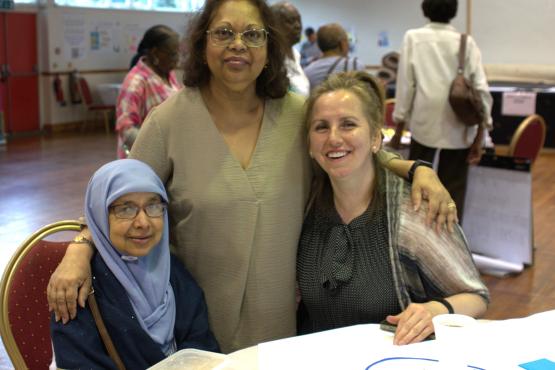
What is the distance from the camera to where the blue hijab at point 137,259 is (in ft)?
6.16

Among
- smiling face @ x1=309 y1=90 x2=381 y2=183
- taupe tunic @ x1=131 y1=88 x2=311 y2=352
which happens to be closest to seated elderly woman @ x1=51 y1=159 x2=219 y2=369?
taupe tunic @ x1=131 y1=88 x2=311 y2=352

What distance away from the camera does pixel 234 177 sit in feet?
6.87

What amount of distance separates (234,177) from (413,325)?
66 cm

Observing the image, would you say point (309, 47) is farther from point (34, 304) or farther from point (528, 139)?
point (34, 304)

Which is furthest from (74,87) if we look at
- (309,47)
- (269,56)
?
(269,56)

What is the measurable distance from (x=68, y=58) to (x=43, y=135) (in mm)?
1353

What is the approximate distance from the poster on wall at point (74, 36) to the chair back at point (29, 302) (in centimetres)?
1053

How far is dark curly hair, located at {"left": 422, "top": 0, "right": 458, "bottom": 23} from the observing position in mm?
4570

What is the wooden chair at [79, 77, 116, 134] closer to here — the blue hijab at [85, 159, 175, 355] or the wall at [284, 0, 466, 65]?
the wall at [284, 0, 466, 65]

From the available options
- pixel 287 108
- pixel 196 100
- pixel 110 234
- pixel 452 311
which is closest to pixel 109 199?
pixel 110 234

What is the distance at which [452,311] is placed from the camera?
1.95 metres

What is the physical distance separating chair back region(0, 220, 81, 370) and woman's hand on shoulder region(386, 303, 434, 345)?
3.19ft

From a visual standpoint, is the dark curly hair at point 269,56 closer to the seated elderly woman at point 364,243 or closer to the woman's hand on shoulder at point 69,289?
the seated elderly woman at point 364,243

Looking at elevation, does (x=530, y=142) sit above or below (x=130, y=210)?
below
